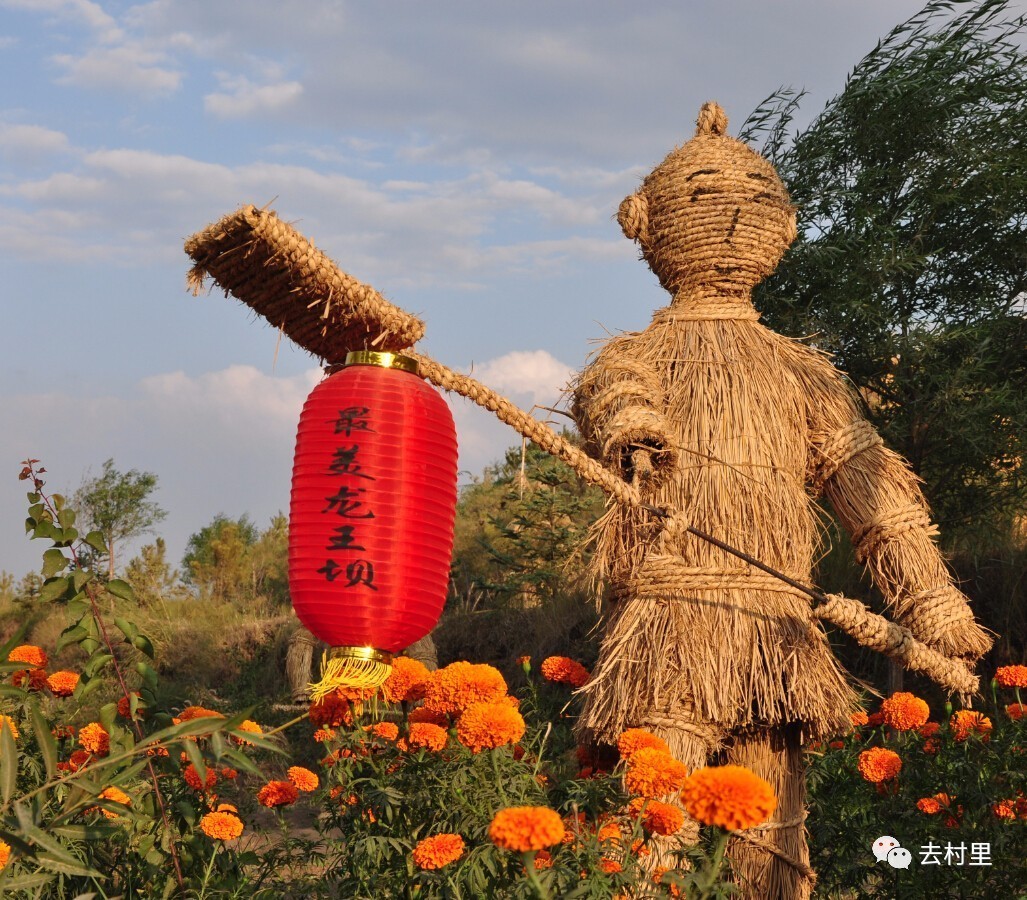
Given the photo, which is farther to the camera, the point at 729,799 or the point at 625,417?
the point at 625,417

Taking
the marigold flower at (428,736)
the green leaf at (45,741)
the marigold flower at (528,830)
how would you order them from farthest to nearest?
the marigold flower at (428,736) < the green leaf at (45,741) < the marigold flower at (528,830)

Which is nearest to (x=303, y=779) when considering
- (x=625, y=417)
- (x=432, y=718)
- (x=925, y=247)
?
(x=432, y=718)

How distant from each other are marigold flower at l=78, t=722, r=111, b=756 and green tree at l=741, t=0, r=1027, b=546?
4.12 metres

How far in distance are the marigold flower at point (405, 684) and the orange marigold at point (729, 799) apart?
3.32ft

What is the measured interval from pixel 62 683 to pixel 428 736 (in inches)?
59.4

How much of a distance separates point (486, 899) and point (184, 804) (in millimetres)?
1018

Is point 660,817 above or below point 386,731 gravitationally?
below

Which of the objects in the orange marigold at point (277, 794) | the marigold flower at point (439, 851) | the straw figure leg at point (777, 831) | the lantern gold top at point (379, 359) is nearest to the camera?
the marigold flower at point (439, 851)

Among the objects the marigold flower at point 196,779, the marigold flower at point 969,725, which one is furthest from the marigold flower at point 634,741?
the marigold flower at point 969,725

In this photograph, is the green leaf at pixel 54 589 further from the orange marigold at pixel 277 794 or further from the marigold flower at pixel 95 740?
the orange marigold at pixel 277 794

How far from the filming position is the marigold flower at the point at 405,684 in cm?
287

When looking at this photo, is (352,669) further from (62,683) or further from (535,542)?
(535,542)

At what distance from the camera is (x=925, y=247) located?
6.23 metres

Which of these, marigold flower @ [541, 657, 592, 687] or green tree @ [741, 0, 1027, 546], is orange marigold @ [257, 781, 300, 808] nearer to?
marigold flower @ [541, 657, 592, 687]
